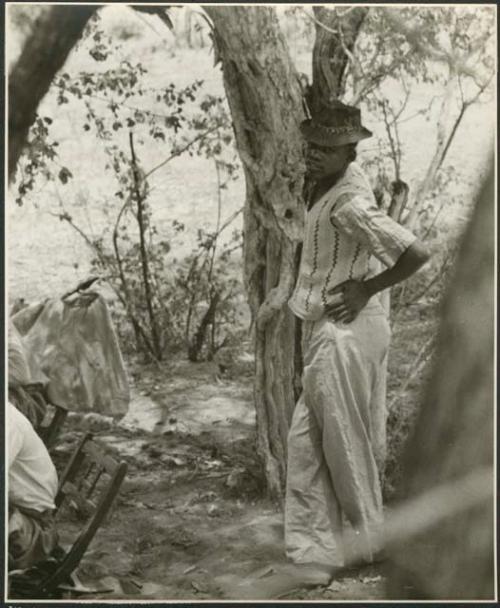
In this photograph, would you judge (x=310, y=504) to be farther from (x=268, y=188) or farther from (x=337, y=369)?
(x=268, y=188)

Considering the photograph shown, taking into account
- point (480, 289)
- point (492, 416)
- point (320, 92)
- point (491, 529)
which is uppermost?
point (320, 92)

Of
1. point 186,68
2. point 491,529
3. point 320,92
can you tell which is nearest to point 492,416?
point 491,529

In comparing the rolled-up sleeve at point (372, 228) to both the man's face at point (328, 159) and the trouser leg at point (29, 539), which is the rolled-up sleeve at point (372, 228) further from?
the trouser leg at point (29, 539)

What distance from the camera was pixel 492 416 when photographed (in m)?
4.21

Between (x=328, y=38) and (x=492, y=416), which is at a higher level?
(x=328, y=38)

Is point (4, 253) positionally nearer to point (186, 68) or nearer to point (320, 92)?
point (186, 68)

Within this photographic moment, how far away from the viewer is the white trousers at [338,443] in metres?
4.18

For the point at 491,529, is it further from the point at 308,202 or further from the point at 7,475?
the point at 7,475

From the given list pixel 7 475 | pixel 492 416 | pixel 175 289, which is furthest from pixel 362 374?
pixel 7 475

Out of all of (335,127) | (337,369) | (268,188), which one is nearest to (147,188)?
(268,188)

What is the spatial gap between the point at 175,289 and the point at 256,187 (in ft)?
1.61

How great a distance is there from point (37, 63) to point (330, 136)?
1.12 metres

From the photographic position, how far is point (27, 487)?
4.18 m

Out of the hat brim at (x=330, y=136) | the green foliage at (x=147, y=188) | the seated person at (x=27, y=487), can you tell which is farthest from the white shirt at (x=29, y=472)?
the hat brim at (x=330, y=136)
